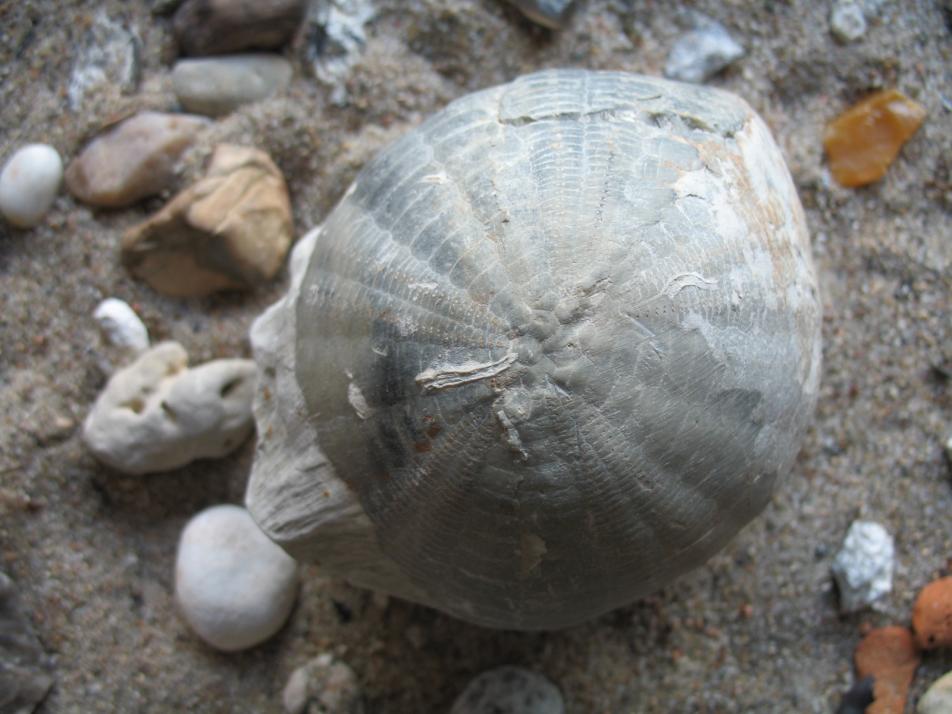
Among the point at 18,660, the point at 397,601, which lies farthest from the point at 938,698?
the point at 18,660

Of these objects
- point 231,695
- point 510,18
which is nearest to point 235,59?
point 510,18

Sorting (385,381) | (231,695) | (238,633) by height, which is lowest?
(231,695)

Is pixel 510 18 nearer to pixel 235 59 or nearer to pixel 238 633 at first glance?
pixel 235 59

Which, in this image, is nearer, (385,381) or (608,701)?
(385,381)

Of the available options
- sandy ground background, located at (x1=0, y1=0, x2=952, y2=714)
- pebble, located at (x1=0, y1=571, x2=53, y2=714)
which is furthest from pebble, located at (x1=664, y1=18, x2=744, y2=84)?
pebble, located at (x1=0, y1=571, x2=53, y2=714)

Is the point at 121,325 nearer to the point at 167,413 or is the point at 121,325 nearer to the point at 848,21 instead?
the point at 167,413

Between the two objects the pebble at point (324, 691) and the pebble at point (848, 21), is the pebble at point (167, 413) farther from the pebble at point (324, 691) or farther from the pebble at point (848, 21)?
the pebble at point (848, 21)

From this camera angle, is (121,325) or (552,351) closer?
(552,351)
